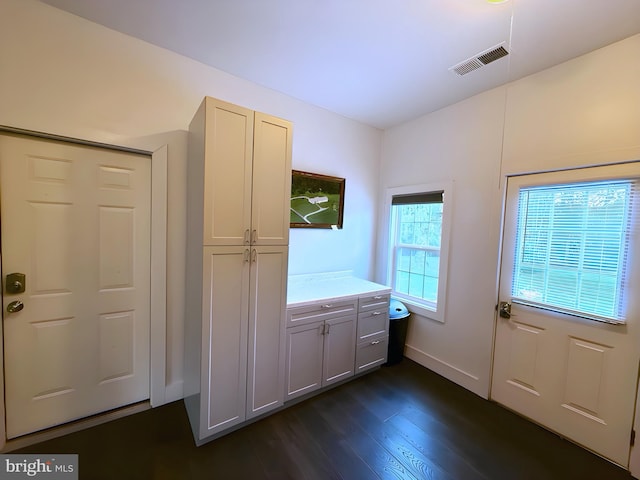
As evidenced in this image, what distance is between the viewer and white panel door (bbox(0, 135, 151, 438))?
1.59m

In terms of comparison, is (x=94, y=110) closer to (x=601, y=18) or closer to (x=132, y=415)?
(x=132, y=415)

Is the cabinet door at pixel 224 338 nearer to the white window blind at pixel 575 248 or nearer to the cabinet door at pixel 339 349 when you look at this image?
the cabinet door at pixel 339 349

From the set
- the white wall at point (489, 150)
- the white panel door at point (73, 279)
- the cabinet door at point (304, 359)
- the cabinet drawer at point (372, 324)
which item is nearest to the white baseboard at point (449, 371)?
the white wall at point (489, 150)

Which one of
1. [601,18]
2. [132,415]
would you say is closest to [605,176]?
[601,18]

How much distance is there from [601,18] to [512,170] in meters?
0.96

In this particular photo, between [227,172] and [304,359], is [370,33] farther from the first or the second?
[304,359]

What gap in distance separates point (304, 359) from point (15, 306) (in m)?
1.94

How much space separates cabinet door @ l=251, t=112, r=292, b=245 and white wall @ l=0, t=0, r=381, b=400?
0.72m

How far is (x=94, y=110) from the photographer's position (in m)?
1.70

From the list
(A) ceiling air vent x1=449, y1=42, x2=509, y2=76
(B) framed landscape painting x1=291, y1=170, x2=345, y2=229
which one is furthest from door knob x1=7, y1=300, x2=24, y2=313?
(A) ceiling air vent x1=449, y1=42, x2=509, y2=76

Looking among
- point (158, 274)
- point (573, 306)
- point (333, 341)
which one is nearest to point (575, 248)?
point (573, 306)

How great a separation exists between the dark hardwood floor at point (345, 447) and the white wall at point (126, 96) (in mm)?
482

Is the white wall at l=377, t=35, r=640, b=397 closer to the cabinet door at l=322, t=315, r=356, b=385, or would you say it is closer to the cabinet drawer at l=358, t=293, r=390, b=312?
the cabinet drawer at l=358, t=293, r=390, b=312

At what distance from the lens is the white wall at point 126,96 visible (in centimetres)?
150
